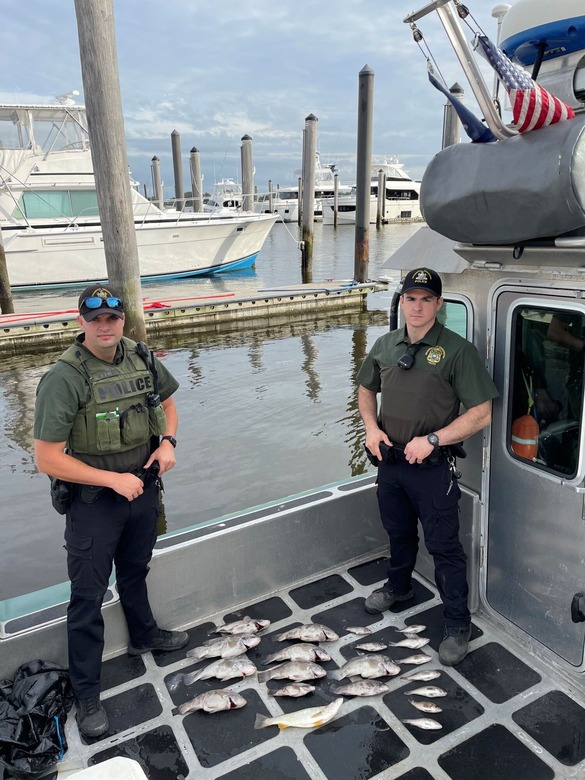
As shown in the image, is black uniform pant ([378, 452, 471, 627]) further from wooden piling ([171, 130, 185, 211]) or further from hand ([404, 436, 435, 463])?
wooden piling ([171, 130, 185, 211])

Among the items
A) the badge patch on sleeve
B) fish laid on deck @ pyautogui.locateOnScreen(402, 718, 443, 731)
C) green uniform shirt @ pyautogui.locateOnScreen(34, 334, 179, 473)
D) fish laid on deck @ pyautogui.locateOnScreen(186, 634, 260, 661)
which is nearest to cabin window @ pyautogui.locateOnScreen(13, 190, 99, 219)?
green uniform shirt @ pyautogui.locateOnScreen(34, 334, 179, 473)

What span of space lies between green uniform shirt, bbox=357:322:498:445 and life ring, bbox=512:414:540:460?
232 mm

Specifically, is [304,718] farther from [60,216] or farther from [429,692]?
[60,216]

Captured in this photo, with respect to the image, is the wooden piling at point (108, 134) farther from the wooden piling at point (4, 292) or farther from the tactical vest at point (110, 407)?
the wooden piling at point (4, 292)

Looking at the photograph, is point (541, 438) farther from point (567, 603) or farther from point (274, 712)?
point (274, 712)

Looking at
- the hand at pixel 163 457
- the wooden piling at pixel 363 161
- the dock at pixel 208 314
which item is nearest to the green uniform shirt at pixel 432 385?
the hand at pixel 163 457

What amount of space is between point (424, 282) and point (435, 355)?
0.35 metres

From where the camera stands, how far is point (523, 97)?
204cm

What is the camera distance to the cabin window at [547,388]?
245 cm

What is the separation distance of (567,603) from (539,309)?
1324 millimetres

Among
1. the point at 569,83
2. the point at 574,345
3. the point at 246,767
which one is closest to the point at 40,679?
the point at 246,767

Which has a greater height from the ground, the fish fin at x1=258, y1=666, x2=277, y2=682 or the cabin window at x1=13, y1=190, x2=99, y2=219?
the cabin window at x1=13, y1=190, x2=99, y2=219

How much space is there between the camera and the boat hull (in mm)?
18781

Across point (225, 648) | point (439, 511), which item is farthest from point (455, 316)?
point (225, 648)
